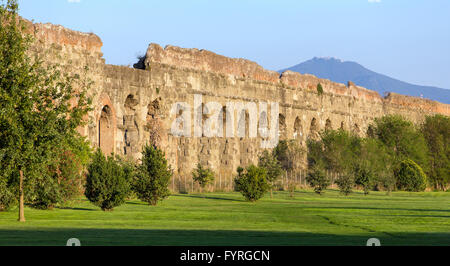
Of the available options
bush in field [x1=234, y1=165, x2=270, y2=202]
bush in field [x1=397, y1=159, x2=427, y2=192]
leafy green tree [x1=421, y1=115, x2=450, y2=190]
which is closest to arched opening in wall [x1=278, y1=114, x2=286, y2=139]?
bush in field [x1=397, y1=159, x2=427, y2=192]

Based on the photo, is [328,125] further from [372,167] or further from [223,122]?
[223,122]

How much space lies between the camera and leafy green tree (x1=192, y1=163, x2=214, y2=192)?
29.3 metres

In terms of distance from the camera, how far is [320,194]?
3069 centimetres

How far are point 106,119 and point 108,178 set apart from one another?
7486 mm

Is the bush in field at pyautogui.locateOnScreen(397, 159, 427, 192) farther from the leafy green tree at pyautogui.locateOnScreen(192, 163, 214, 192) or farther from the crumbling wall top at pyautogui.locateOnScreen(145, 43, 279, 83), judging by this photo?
the leafy green tree at pyautogui.locateOnScreen(192, 163, 214, 192)

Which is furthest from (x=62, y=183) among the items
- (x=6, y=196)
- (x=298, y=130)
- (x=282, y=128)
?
(x=298, y=130)

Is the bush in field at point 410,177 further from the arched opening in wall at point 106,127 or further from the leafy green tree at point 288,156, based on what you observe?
the arched opening in wall at point 106,127

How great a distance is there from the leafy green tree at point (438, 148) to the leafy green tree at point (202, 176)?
71.9 ft

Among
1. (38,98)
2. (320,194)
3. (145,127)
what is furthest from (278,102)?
(38,98)

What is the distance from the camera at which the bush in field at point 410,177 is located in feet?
133

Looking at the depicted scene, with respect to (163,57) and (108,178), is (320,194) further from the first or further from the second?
(108,178)

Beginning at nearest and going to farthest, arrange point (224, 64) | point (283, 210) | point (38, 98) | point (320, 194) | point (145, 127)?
point (38, 98) → point (283, 210) → point (145, 127) → point (320, 194) → point (224, 64)

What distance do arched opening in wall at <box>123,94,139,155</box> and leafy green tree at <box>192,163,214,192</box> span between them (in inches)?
125
